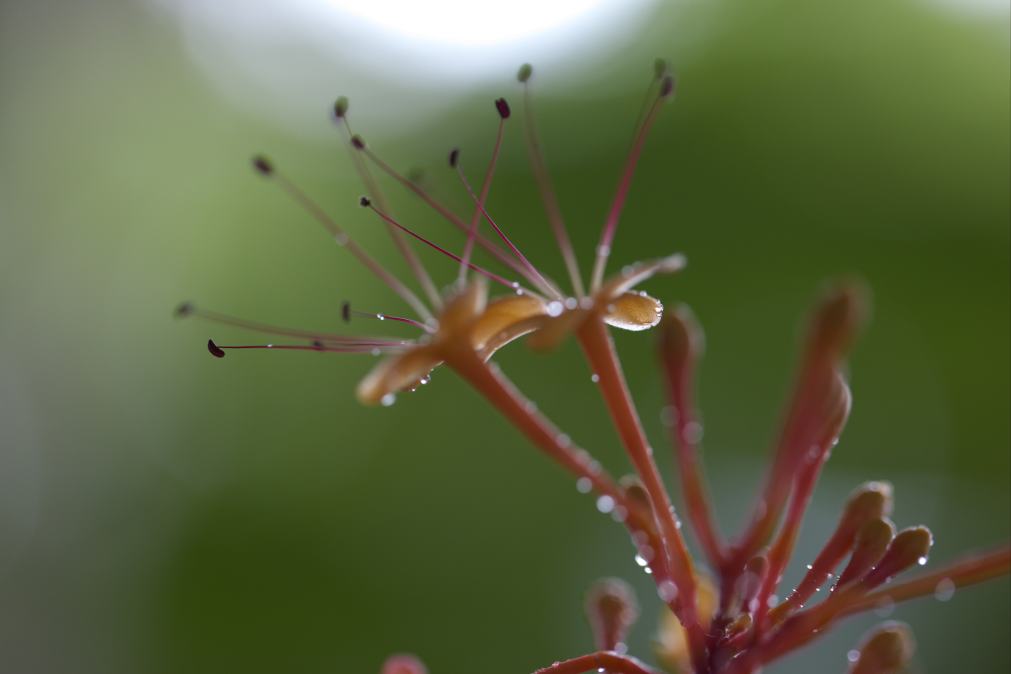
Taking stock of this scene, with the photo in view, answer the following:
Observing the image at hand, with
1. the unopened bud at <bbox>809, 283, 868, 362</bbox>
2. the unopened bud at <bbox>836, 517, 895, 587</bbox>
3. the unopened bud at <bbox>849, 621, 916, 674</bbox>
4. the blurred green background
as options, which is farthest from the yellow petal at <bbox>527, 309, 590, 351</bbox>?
the blurred green background

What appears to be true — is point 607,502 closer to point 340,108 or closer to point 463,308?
point 463,308

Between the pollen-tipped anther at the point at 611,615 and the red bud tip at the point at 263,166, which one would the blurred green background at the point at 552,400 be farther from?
the red bud tip at the point at 263,166

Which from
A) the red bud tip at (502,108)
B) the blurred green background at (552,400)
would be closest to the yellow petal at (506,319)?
the red bud tip at (502,108)

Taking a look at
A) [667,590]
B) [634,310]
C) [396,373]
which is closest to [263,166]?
[396,373]

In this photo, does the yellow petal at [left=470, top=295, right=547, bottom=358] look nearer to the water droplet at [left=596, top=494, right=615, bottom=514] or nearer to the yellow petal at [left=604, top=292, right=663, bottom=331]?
the yellow petal at [left=604, top=292, right=663, bottom=331]

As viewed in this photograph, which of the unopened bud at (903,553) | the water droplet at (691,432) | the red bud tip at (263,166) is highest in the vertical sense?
the red bud tip at (263,166)

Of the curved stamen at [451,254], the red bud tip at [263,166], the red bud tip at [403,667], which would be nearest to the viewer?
the curved stamen at [451,254]

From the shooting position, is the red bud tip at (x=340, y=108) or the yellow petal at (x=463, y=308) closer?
the yellow petal at (x=463, y=308)
